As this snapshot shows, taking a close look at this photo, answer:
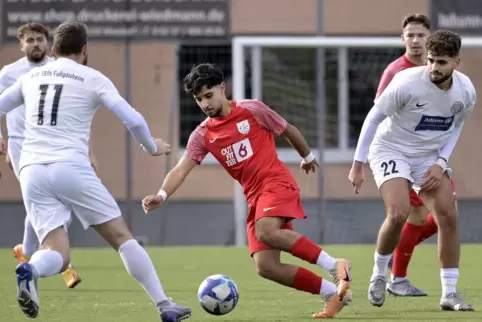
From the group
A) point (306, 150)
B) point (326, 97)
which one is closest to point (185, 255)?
point (326, 97)

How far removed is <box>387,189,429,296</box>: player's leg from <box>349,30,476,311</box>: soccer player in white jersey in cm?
88

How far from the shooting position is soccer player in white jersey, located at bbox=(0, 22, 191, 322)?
6480 mm

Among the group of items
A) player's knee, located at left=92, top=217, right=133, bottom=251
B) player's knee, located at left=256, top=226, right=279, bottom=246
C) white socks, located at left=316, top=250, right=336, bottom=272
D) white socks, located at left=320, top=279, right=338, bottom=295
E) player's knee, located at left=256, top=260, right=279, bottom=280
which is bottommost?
white socks, located at left=320, top=279, right=338, bottom=295

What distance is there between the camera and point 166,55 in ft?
57.3

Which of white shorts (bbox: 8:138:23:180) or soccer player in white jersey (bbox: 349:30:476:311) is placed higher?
soccer player in white jersey (bbox: 349:30:476:311)

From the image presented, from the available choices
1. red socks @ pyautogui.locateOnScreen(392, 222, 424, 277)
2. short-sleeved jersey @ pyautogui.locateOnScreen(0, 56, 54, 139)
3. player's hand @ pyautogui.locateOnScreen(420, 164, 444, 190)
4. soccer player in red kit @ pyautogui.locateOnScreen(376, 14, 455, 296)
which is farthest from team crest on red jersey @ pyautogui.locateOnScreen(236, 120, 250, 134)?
short-sleeved jersey @ pyautogui.locateOnScreen(0, 56, 54, 139)

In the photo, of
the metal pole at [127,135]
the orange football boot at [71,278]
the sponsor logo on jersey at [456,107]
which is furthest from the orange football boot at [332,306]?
the metal pole at [127,135]

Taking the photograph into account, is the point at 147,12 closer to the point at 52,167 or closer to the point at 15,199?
the point at 15,199

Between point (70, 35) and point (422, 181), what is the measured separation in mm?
2332

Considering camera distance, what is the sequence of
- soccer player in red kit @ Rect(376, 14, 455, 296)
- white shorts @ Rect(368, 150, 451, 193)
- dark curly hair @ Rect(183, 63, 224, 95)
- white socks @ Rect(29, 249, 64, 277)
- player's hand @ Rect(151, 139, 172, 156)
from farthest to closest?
soccer player in red kit @ Rect(376, 14, 455, 296) → white shorts @ Rect(368, 150, 451, 193) → dark curly hair @ Rect(183, 63, 224, 95) → player's hand @ Rect(151, 139, 172, 156) → white socks @ Rect(29, 249, 64, 277)

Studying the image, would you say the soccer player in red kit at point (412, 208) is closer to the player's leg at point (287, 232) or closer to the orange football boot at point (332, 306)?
the player's leg at point (287, 232)

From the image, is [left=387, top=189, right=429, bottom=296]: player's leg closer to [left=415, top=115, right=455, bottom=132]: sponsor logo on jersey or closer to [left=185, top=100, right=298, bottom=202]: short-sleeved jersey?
[left=415, top=115, right=455, bottom=132]: sponsor logo on jersey

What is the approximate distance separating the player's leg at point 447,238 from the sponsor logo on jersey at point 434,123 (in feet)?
1.03

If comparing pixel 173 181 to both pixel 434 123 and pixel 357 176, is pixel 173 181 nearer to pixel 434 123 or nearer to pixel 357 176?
pixel 357 176
